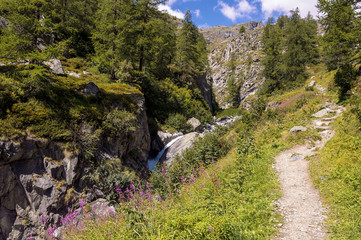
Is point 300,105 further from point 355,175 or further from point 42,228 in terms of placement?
point 42,228

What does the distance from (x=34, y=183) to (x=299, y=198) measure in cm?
1074

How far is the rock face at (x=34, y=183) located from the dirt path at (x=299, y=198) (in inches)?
364

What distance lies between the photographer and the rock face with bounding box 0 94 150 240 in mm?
7078

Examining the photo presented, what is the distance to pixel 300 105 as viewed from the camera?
1616cm

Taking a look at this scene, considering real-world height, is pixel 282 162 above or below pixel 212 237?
below

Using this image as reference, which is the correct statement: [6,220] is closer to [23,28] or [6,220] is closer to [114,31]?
[23,28]

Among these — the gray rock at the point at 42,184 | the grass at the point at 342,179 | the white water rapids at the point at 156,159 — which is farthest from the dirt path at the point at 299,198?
A: the white water rapids at the point at 156,159

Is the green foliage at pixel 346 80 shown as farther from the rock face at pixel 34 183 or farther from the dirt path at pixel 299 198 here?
the rock face at pixel 34 183

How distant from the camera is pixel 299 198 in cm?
503

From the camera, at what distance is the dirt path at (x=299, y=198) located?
3.70 metres

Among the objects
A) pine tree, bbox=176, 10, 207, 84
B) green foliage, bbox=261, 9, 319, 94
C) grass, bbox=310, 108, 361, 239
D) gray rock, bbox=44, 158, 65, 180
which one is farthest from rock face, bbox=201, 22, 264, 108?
gray rock, bbox=44, 158, 65, 180

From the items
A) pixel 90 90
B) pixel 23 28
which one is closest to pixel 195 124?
pixel 90 90

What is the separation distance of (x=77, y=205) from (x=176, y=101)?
24148mm

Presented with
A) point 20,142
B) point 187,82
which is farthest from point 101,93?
point 187,82
